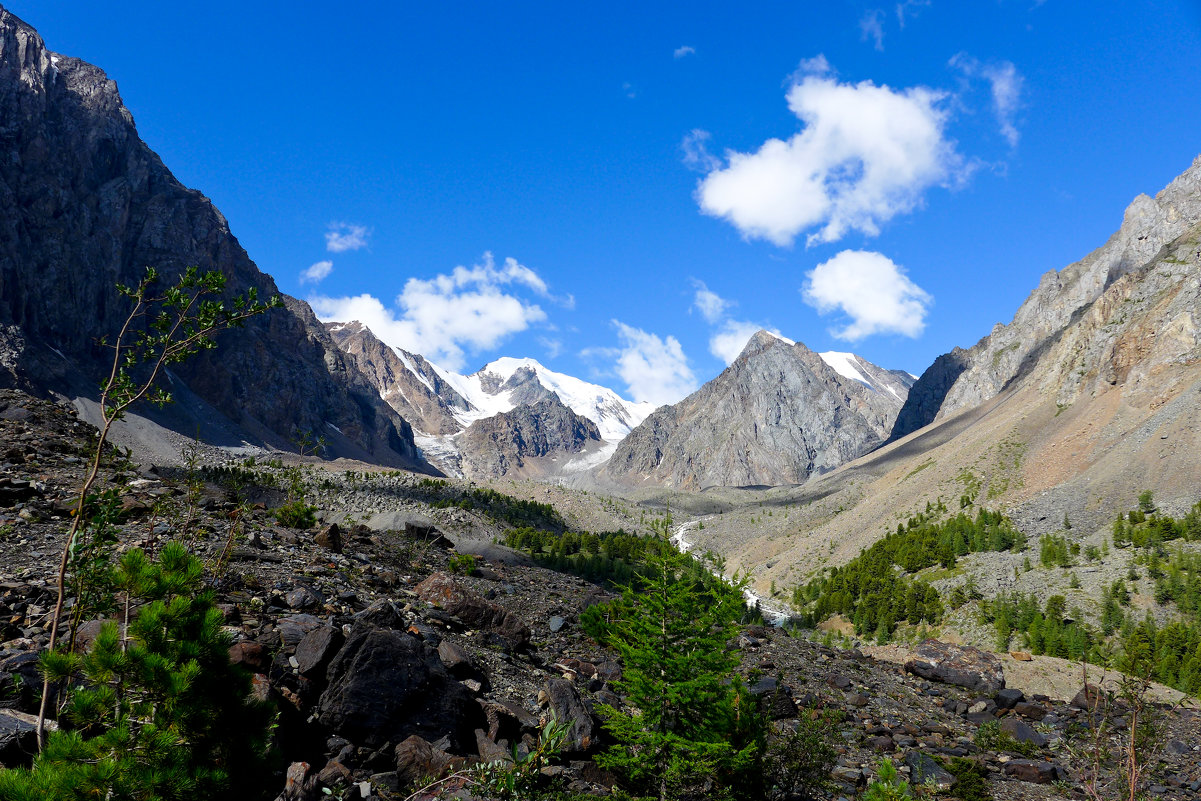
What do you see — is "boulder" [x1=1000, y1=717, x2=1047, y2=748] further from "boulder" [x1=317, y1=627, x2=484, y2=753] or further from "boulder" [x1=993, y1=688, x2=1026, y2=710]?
"boulder" [x1=317, y1=627, x2=484, y2=753]

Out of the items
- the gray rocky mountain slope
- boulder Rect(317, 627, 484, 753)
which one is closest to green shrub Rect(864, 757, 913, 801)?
boulder Rect(317, 627, 484, 753)

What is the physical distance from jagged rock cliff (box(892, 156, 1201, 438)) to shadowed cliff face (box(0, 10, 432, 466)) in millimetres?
193785

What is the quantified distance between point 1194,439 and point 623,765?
61.5 metres

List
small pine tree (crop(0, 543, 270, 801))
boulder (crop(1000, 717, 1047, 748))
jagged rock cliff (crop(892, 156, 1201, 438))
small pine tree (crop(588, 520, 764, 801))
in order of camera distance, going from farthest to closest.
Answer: jagged rock cliff (crop(892, 156, 1201, 438)) → boulder (crop(1000, 717, 1047, 748)) → small pine tree (crop(588, 520, 764, 801)) → small pine tree (crop(0, 543, 270, 801))

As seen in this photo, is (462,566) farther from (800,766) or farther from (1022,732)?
(1022,732)

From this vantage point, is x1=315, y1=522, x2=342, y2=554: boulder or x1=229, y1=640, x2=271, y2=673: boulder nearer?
x1=229, y1=640, x2=271, y2=673: boulder

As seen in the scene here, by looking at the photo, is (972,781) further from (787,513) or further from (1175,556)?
(787,513)

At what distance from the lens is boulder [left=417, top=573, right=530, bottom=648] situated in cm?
1491

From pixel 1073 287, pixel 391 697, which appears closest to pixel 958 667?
pixel 391 697

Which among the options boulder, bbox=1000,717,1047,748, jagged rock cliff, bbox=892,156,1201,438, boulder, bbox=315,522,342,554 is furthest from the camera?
jagged rock cliff, bbox=892,156,1201,438

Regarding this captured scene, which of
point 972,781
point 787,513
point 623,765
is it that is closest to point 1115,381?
point 787,513

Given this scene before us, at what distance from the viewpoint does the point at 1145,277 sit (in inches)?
2948

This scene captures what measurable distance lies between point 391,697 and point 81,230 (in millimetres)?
160492

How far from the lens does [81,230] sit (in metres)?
122
